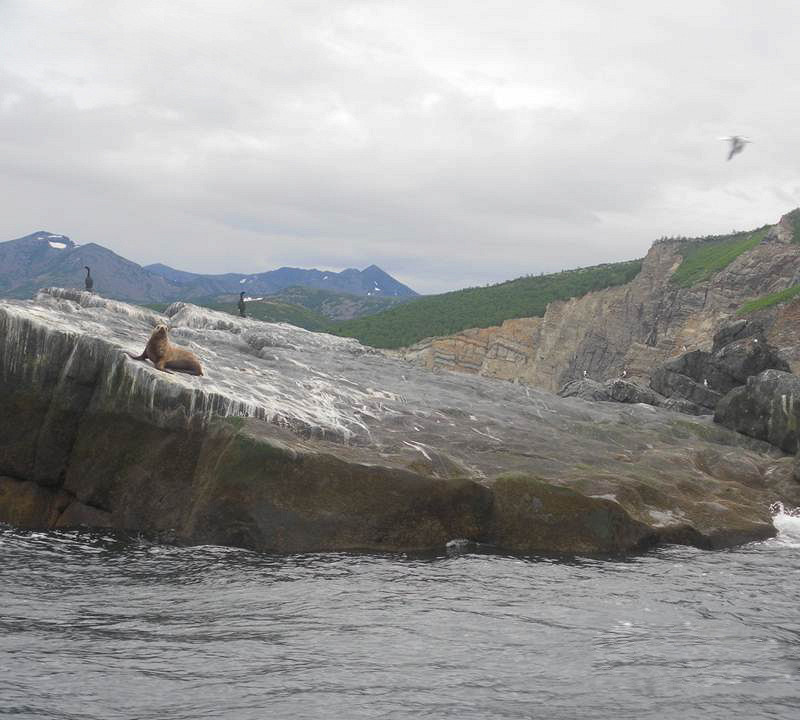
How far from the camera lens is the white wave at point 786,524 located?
72.1 feet

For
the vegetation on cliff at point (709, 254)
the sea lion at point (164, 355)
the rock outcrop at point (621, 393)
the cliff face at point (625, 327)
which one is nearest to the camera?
the sea lion at point (164, 355)

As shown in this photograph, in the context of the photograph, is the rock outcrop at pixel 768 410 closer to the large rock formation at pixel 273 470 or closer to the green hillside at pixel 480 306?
the large rock formation at pixel 273 470

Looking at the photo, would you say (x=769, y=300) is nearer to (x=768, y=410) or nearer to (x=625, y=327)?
(x=625, y=327)

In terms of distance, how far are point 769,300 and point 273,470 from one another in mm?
60941

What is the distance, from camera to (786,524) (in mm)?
23438

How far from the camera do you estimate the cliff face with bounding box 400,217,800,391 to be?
78.8 m

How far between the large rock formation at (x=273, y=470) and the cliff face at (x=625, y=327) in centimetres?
5525

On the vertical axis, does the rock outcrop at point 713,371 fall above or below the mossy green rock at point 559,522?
above

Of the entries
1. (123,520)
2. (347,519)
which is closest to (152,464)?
(123,520)

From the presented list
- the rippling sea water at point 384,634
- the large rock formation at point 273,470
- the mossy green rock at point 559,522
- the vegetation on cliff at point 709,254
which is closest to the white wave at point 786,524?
the large rock formation at point 273,470

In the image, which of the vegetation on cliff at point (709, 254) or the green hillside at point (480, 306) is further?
the green hillside at point (480, 306)

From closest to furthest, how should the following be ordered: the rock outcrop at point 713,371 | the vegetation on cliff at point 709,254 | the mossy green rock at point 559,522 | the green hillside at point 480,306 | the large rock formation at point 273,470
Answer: the large rock formation at point 273,470, the mossy green rock at point 559,522, the rock outcrop at point 713,371, the vegetation on cliff at point 709,254, the green hillside at point 480,306

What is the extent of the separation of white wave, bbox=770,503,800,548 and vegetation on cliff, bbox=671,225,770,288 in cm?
6824

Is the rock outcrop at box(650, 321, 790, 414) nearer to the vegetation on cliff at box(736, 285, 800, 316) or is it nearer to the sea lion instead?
the vegetation on cliff at box(736, 285, 800, 316)
